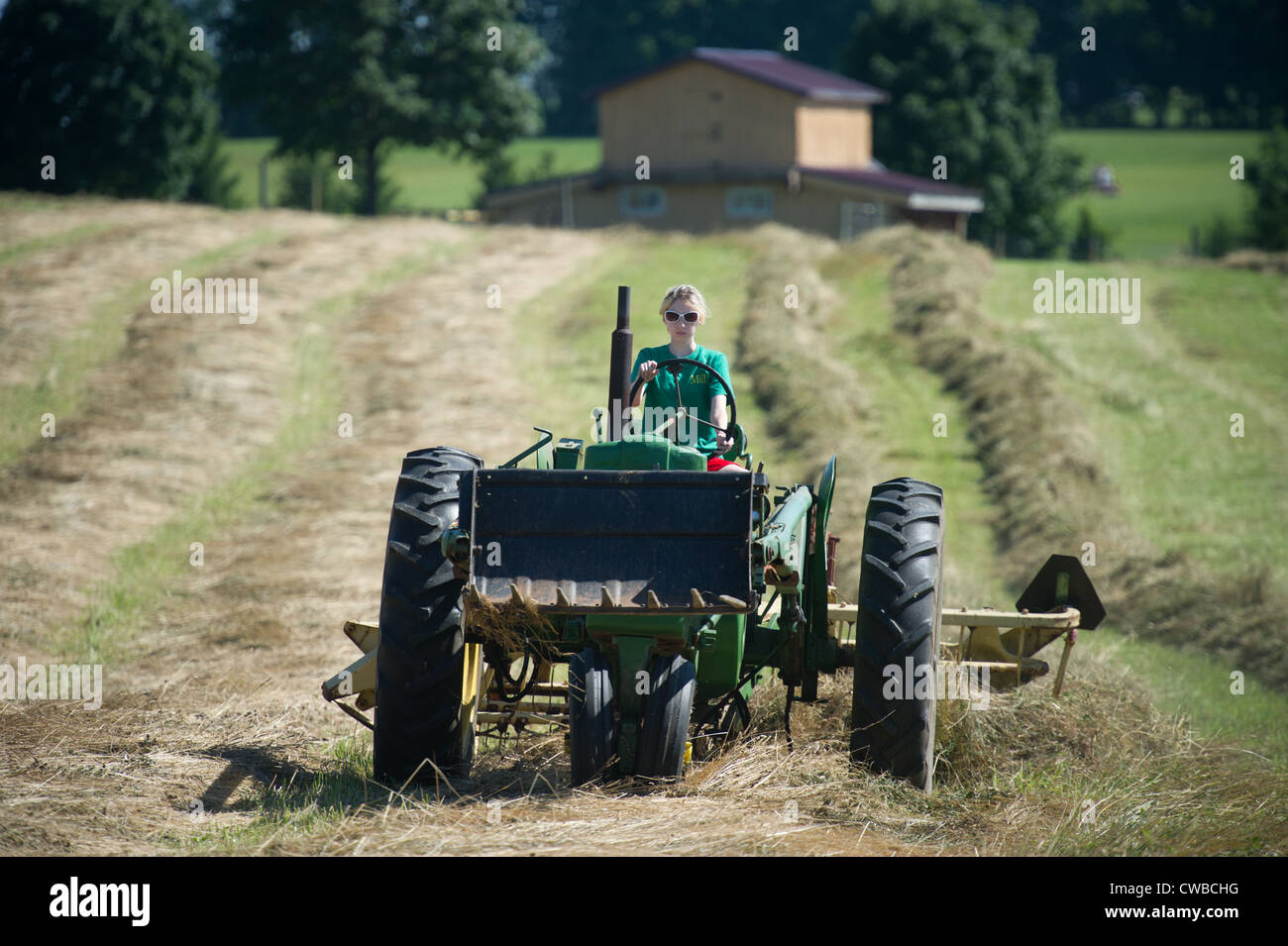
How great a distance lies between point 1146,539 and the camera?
1316cm

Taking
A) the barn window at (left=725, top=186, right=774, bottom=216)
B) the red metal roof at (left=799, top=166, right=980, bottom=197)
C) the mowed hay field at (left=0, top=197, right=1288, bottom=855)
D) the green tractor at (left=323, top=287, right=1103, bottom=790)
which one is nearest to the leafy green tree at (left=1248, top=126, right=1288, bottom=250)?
the red metal roof at (left=799, top=166, right=980, bottom=197)

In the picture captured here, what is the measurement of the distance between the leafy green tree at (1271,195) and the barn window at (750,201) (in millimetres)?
18423

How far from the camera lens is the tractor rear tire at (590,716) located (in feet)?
18.1

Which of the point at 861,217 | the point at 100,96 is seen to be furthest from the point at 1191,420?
the point at 100,96

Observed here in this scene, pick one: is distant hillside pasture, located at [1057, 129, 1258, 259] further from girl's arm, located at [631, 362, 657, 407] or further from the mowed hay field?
girl's arm, located at [631, 362, 657, 407]

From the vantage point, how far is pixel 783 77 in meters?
44.0

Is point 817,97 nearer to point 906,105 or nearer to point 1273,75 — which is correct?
point 906,105

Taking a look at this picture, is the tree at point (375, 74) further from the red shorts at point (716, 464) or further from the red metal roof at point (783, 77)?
the red shorts at point (716, 464)

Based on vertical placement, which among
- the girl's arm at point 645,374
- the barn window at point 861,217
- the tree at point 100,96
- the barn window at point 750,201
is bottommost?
the girl's arm at point 645,374

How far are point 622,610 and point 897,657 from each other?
1.25 metres

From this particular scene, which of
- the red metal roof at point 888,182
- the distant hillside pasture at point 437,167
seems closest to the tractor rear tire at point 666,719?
the red metal roof at point 888,182

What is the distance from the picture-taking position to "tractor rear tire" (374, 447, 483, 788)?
5812 mm

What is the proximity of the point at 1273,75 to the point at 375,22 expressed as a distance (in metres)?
53.4
